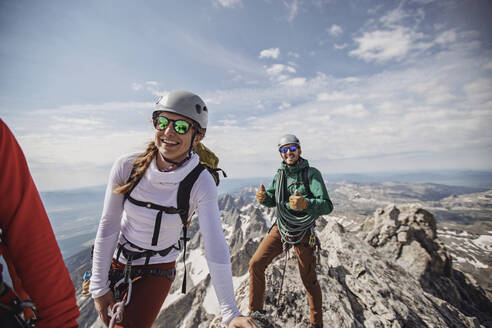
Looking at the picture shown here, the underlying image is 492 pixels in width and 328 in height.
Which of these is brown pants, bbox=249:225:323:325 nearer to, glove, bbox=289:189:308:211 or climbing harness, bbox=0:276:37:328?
glove, bbox=289:189:308:211

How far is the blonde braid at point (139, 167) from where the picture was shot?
11.4 feet

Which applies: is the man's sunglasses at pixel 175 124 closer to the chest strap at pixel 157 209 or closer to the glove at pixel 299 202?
the chest strap at pixel 157 209

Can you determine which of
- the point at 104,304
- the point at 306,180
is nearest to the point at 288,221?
the point at 306,180

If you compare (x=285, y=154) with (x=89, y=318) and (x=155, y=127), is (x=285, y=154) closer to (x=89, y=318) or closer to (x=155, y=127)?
(x=155, y=127)

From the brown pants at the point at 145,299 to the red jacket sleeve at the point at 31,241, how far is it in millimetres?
1557

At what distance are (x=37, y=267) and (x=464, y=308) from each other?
2289cm

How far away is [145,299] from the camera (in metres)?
3.52

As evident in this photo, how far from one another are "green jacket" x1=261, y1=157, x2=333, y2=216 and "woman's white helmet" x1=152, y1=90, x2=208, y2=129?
418cm

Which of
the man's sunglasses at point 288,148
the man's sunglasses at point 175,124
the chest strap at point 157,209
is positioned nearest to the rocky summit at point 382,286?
the man's sunglasses at point 288,148

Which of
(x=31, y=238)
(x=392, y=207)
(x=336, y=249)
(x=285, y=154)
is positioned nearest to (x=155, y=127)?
(x=31, y=238)

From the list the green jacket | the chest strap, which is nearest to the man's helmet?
the green jacket

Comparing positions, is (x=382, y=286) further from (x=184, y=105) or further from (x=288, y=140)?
(x=184, y=105)

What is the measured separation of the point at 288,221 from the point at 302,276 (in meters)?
1.77

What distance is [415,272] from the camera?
16.2m
